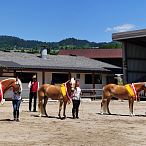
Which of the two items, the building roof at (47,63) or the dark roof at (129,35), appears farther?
the dark roof at (129,35)

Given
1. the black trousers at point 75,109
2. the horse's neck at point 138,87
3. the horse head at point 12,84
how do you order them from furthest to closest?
the horse's neck at point 138,87
the black trousers at point 75,109
the horse head at point 12,84

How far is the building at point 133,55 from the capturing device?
4150 cm

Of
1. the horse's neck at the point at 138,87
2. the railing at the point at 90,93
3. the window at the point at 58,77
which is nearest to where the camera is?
the horse's neck at the point at 138,87

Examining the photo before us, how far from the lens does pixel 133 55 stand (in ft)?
145

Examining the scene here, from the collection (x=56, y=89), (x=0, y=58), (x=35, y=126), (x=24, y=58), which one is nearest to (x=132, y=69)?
(x=24, y=58)

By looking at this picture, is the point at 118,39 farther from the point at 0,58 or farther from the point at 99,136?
the point at 99,136

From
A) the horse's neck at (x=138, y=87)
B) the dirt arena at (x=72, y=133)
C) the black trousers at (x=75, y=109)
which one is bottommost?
the dirt arena at (x=72, y=133)

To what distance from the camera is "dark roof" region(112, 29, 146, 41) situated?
40.0 meters

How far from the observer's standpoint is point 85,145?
10.3 metres

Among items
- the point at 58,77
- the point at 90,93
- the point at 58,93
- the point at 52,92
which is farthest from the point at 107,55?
the point at 58,93

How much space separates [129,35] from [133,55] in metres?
3.58

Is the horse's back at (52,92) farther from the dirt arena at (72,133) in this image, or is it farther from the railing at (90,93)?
the railing at (90,93)

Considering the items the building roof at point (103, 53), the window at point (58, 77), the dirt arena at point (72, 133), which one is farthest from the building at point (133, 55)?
the dirt arena at point (72, 133)

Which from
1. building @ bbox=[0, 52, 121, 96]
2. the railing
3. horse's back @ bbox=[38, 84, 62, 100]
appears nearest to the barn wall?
building @ bbox=[0, 52, 121, 96]
